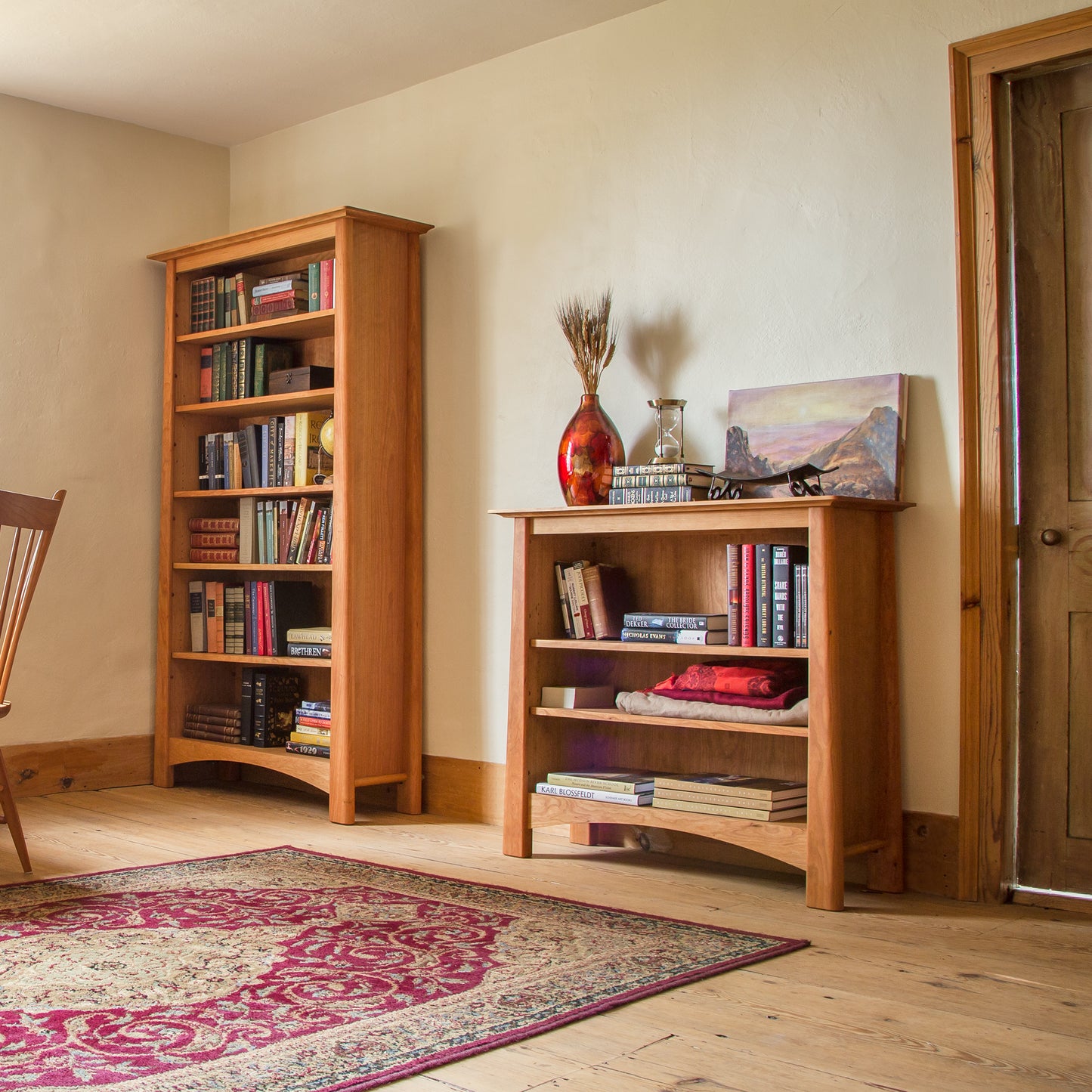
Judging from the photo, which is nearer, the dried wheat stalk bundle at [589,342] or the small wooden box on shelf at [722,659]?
the small wooden box on shelf at [722,659]

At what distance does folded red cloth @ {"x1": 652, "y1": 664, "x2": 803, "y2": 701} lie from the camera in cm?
298

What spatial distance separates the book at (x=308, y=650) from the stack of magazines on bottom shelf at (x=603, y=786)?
38.2 inches

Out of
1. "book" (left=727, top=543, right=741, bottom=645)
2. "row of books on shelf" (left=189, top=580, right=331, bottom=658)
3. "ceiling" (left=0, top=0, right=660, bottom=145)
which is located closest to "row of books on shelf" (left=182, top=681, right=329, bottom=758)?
"row of books on shelf" (left=189, top=580, right=331, bottom=658)

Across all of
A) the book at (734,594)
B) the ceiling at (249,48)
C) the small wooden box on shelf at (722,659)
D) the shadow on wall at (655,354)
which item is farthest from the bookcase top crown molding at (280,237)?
the book at (734,594)

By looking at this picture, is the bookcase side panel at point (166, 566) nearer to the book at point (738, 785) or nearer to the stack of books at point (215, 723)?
the stack of books at point (215, 723)

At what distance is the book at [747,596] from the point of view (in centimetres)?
301

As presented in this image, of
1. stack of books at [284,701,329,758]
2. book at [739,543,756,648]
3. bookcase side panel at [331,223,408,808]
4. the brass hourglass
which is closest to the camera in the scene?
book at [739,543,756,648]

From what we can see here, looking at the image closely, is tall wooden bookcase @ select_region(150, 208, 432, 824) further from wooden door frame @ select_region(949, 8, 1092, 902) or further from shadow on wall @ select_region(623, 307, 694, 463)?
wooden door frame @ select_region(949, 8, 1092, 902)

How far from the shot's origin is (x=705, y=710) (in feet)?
9.99

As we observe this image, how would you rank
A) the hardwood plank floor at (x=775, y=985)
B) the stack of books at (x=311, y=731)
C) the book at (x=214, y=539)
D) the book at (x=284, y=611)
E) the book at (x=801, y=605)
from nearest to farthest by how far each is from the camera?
the hardwood plank floor at (x=775, y=985) < the book at (x=801, y=605) < the stack of books at (x=311, y=731) < the book at (x=284, y=611) < the book at (x=214, y=539)

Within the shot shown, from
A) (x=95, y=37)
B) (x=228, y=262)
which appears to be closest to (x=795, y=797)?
(x=228, y=262)

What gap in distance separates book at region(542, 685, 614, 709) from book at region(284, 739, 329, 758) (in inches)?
35.8

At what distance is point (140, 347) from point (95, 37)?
45.3 inches

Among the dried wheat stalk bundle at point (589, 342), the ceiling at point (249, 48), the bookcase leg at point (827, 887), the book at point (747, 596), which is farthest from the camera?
the ceiling at point (249, 48)
